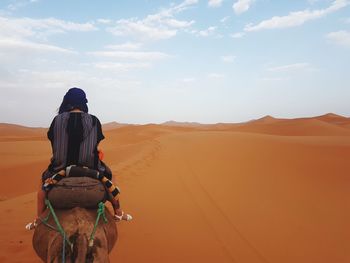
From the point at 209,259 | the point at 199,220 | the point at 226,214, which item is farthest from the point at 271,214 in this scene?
the point at 209,259

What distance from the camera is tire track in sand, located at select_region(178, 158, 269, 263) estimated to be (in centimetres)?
495

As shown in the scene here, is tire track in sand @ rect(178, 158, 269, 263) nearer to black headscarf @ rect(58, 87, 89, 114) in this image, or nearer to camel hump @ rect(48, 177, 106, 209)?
camel hump @ rect(48, 177, 106, 209)

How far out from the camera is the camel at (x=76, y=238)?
7.84 ft

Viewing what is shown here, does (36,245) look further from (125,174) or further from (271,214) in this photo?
(125,174)

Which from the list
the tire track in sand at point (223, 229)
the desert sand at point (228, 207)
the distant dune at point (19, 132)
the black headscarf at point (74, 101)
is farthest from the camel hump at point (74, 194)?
the distant dune at point (19, 132)

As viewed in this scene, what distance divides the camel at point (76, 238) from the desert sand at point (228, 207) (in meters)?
2.20

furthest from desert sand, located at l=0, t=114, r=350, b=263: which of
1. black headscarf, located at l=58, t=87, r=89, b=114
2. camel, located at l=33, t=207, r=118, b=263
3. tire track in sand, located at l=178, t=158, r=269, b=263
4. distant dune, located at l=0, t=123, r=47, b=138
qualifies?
distant dune, located at l=0, t=123, r=47, b=138

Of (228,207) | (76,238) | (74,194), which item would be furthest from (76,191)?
(228,207)

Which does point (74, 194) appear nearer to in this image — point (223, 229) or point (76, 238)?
point (76, 238)

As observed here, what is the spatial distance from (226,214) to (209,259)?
1929mm

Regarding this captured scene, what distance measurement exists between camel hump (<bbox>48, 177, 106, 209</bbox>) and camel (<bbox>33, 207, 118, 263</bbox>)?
0.18ft

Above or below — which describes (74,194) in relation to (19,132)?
above

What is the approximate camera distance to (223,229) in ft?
19.5

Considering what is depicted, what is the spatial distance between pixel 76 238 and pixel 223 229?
3.98 meters
